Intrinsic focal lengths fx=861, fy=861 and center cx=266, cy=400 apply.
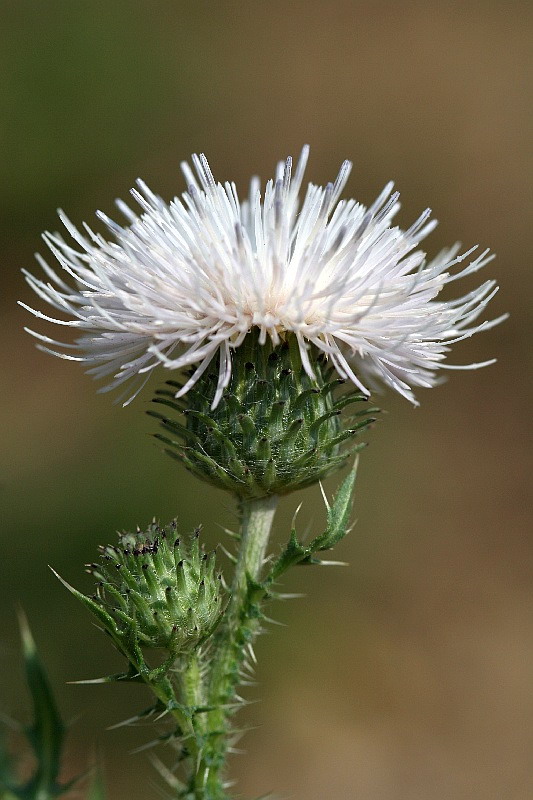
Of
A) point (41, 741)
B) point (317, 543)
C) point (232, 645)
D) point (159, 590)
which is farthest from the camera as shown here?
point (41, 741)

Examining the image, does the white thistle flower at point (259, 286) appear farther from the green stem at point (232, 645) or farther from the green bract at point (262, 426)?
the green stem at point (232, 645)

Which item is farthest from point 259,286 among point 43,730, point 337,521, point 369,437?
point 369,437

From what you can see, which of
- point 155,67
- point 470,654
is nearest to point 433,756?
point 470,654

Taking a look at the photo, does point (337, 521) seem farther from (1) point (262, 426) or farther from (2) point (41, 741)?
(2) point (41, 741)

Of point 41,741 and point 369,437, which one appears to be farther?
point 369,437

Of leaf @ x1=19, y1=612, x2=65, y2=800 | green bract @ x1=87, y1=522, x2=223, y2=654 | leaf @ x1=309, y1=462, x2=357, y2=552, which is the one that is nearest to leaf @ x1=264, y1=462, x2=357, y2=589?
leaf @ x1=309, y1=462, x2=357, y2=552

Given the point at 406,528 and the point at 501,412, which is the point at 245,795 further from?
the point at 501,412

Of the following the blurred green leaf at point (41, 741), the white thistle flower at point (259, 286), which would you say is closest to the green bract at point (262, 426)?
the white thistle flower at point (259, 286)

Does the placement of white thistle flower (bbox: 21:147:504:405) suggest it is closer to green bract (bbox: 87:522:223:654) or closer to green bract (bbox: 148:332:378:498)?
green bract (bbox: 148:332:378:498)
